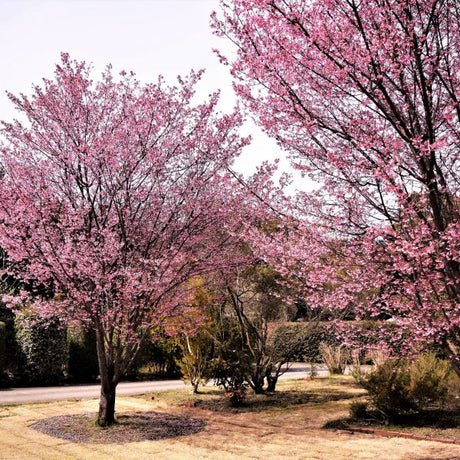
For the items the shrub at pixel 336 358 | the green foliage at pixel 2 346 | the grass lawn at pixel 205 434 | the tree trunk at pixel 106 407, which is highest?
the green foliage at pixel 2 346

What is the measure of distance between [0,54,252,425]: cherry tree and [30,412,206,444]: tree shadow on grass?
0.39 m

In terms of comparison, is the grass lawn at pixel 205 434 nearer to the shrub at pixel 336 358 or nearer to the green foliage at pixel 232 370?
the green foliage at pixel 232 370

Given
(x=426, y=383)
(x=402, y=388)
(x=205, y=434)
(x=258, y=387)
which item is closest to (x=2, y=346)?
(x=258, y=387)

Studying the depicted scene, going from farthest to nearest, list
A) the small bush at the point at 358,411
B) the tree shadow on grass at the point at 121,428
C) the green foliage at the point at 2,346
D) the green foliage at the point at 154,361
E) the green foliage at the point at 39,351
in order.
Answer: the green foliage at the point at 154,361
the green foliage at the point at 39,351
the green foliage at the point at 2,346
the small bush at the point at 358,411
the tree shadow on grass at the point at 121,428

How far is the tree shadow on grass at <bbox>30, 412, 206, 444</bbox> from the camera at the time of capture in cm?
674

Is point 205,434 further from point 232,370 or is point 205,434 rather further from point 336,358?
point 336,358

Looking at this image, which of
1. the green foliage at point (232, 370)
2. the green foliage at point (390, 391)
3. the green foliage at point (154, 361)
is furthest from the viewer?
the green foliage at point (154, 361)

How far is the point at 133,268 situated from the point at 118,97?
2900 mm

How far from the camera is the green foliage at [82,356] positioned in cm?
1545

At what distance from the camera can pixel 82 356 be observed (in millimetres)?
15578

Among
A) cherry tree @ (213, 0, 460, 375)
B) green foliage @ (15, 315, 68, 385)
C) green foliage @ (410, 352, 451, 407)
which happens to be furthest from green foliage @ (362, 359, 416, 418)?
green foliage @ (15, 315, 68, 385)

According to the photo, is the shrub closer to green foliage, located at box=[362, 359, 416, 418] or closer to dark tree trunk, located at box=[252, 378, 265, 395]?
dark tree trunk, located at box=[252, 378, 265, 395]

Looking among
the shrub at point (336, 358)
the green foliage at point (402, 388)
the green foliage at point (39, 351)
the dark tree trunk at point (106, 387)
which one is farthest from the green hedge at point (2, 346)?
the green foliage at point (402, 388)

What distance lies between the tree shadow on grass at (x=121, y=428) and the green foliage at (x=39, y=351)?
6.29 meters
